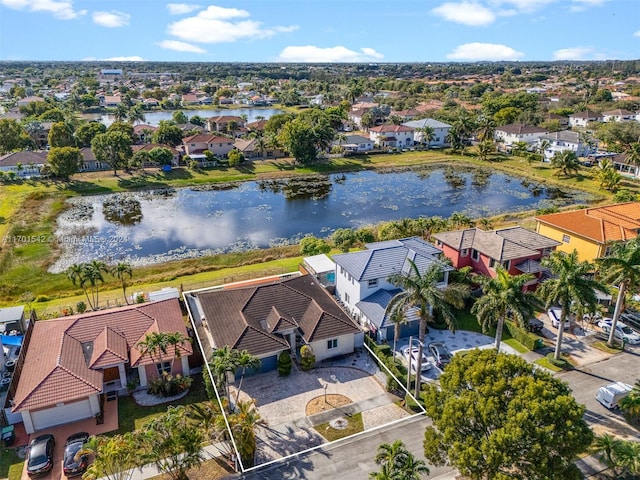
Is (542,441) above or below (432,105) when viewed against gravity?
below

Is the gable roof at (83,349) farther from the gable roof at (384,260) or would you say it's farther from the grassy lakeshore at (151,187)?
the gable roof at (384,260)

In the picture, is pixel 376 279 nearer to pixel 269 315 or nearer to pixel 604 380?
pixel 269 315

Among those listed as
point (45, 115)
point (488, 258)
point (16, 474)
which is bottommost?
point (16, 474)

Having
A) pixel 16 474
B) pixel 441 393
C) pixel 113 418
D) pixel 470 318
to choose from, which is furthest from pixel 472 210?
pixel 16 474

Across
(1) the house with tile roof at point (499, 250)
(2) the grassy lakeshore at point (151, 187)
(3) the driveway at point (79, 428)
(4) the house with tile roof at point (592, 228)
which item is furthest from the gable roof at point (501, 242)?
(3) the driveway at point (79, 428)

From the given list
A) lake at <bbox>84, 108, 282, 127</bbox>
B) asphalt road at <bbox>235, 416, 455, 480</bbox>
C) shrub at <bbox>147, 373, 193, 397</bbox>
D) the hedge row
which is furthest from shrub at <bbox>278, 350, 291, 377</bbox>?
lake at <bbox>84, 108, 282, 127</bbox>

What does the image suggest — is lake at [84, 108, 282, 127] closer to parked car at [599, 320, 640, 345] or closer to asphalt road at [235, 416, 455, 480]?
parked car at [599, 320, 640, 345]

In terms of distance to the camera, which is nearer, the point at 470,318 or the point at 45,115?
the point at 470,318

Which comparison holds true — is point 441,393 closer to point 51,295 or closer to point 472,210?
point 51,295
